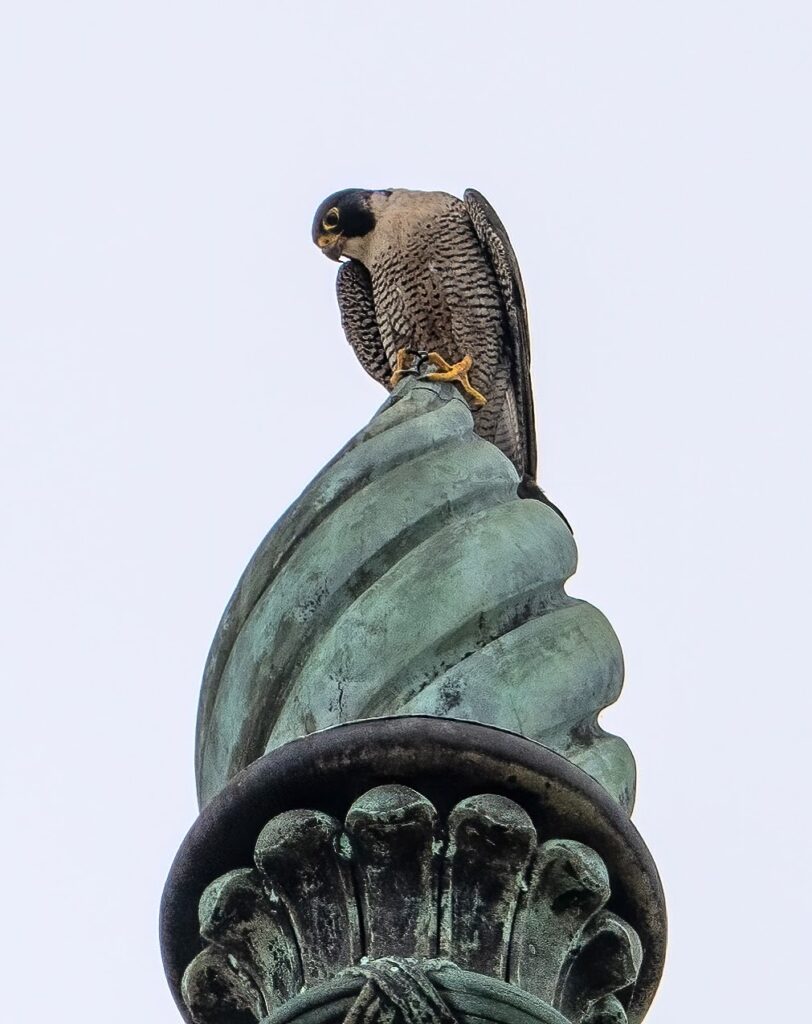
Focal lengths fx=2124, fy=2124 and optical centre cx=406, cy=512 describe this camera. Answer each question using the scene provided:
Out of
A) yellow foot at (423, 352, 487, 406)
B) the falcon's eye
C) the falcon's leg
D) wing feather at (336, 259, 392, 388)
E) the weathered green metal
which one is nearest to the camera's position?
the weathered green metal

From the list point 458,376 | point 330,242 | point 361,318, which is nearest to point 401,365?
point 458,376

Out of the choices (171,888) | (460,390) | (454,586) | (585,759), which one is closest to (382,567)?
(454,586)

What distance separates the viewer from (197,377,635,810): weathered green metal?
15.2ft

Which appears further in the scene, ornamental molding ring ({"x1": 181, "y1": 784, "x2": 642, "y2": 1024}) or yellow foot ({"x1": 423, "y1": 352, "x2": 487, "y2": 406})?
yellow foot ({"x1": 423, "y1": 352, "x2": 487, "y2": 406})

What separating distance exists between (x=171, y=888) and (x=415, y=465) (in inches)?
54.8

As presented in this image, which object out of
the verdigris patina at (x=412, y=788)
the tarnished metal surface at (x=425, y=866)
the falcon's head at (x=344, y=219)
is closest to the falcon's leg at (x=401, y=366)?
the falcon's head at (x=344, y=219)

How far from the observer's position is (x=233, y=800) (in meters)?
4.19

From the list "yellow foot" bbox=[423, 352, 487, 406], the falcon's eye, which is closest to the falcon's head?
the falcon's eye

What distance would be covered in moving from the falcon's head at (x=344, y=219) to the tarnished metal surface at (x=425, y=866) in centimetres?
609

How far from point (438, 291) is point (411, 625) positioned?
5037 mm

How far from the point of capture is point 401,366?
8.22m

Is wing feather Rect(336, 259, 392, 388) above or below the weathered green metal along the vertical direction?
above

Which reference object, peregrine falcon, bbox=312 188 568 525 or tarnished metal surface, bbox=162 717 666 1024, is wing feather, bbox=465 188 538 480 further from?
tarnished metal surface, bbox=162 717 666 1024

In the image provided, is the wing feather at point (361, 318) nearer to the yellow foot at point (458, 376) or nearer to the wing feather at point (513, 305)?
the wing feather at point (513, 305)
